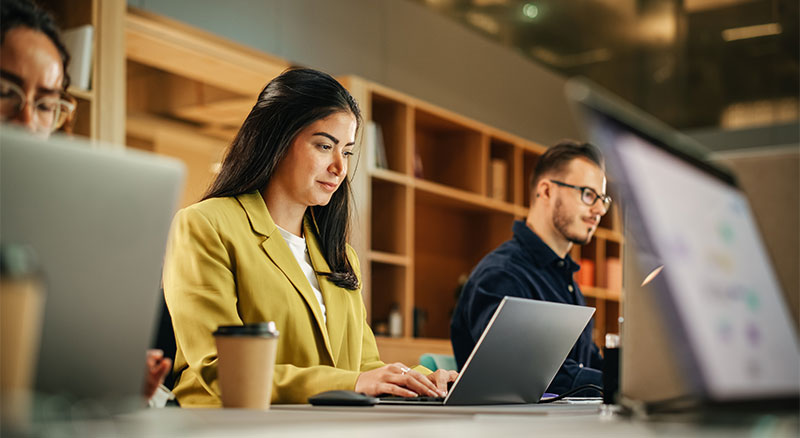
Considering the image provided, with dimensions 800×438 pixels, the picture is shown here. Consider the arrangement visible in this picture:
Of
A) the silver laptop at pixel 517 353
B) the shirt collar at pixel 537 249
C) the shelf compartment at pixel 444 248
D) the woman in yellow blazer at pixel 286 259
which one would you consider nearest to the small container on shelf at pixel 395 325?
the shelf compartment at pixel 444 248

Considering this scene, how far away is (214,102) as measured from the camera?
4.50 meters

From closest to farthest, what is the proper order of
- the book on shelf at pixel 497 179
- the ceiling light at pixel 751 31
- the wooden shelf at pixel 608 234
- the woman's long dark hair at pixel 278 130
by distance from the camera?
the woman's long dark hair at pixel 278 130, the book on shelf at pixel 497 179, the ceiling light at pixel 751 31, the wooden shelf at pixel 608 234

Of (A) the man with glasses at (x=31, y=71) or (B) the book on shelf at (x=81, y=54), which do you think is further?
(B) the book on shelf at (x=81, y=54)

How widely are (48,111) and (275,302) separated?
2.02ft

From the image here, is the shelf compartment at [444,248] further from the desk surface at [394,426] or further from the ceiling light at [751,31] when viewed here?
the desk surface at [394,426]

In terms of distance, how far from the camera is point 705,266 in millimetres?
879

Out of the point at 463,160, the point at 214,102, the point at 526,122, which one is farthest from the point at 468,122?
the point at 214,102

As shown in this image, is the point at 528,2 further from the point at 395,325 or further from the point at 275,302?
the point at 275,302

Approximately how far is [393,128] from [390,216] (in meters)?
0.49

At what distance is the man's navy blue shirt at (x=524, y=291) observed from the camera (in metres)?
2.54

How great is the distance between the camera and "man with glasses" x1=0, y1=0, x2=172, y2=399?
1.42 metres

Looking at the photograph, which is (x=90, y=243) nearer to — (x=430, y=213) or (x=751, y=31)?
(x=430, y=213)

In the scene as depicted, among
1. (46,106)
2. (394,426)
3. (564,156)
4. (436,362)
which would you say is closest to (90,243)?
(394,426)

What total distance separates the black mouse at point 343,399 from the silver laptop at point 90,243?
1.61ft
